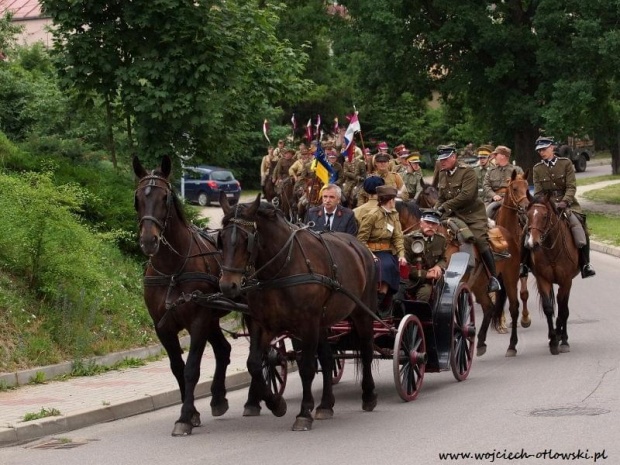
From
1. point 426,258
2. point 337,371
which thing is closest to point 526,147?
point 426,258

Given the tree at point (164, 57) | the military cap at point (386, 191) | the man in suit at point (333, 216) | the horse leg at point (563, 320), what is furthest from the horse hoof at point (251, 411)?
the tree at point (164, 57)

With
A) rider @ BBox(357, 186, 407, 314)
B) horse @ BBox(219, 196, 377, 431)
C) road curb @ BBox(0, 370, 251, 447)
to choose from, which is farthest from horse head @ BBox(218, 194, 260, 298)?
rider @ BBox(357, 186, 407, 314)

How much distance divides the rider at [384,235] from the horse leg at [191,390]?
2516 millimetres

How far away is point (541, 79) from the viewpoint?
40344mm

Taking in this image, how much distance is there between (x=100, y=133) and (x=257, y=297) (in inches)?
491

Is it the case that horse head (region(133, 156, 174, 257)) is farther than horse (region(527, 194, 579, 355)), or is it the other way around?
horse (region(527, 194, 579, 355))

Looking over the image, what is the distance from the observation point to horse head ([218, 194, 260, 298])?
10445 millimetres

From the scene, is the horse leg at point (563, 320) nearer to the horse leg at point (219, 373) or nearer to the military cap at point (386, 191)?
the military cap at point (386, 191)

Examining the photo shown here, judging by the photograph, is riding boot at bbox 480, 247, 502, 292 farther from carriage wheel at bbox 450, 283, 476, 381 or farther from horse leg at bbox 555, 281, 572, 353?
carriage wheel at bbox 450, 283, 476, 381

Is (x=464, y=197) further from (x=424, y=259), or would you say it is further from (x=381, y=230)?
(x=381, y=230)

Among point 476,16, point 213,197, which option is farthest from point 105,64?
point 213,197

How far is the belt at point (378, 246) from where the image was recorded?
13.3 m

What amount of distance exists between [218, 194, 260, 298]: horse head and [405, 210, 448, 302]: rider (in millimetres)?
3230

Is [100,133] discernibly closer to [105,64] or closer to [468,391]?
[105,64]
